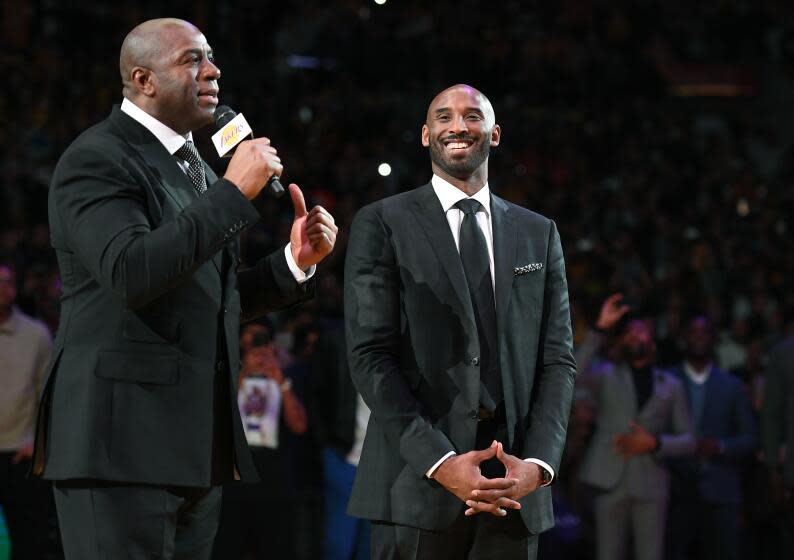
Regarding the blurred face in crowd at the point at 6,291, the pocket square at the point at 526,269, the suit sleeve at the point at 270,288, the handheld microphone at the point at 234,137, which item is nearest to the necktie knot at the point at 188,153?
the handheld microphone at the point at 234,137

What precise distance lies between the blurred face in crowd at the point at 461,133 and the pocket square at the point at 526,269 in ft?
0.94

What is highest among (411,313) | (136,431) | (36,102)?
(36,102)

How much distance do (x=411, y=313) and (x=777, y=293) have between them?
25.9 ft

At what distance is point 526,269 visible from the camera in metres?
3.37

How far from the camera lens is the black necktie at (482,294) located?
129 inches

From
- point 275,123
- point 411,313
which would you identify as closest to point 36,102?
point 275,123

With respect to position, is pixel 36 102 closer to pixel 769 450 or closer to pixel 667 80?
pixel 769 450

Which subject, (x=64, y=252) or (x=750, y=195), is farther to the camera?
(x=750, y=195)

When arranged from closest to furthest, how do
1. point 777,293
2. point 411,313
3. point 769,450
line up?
point 411,313 → point 769,450 → point 777,293

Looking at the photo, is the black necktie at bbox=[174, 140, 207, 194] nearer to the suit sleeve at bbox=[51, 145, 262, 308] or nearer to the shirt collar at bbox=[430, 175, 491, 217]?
the suit sleeve at bbox=[51, 145, 262, 308]

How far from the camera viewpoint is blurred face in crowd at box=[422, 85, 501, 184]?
11.2 feet

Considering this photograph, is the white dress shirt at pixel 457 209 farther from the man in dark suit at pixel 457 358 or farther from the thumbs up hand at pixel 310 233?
the thumbs up hand at pixel 310 233

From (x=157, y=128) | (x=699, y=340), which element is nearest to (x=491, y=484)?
(x=157, y=128)

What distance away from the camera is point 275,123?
12.0 m
